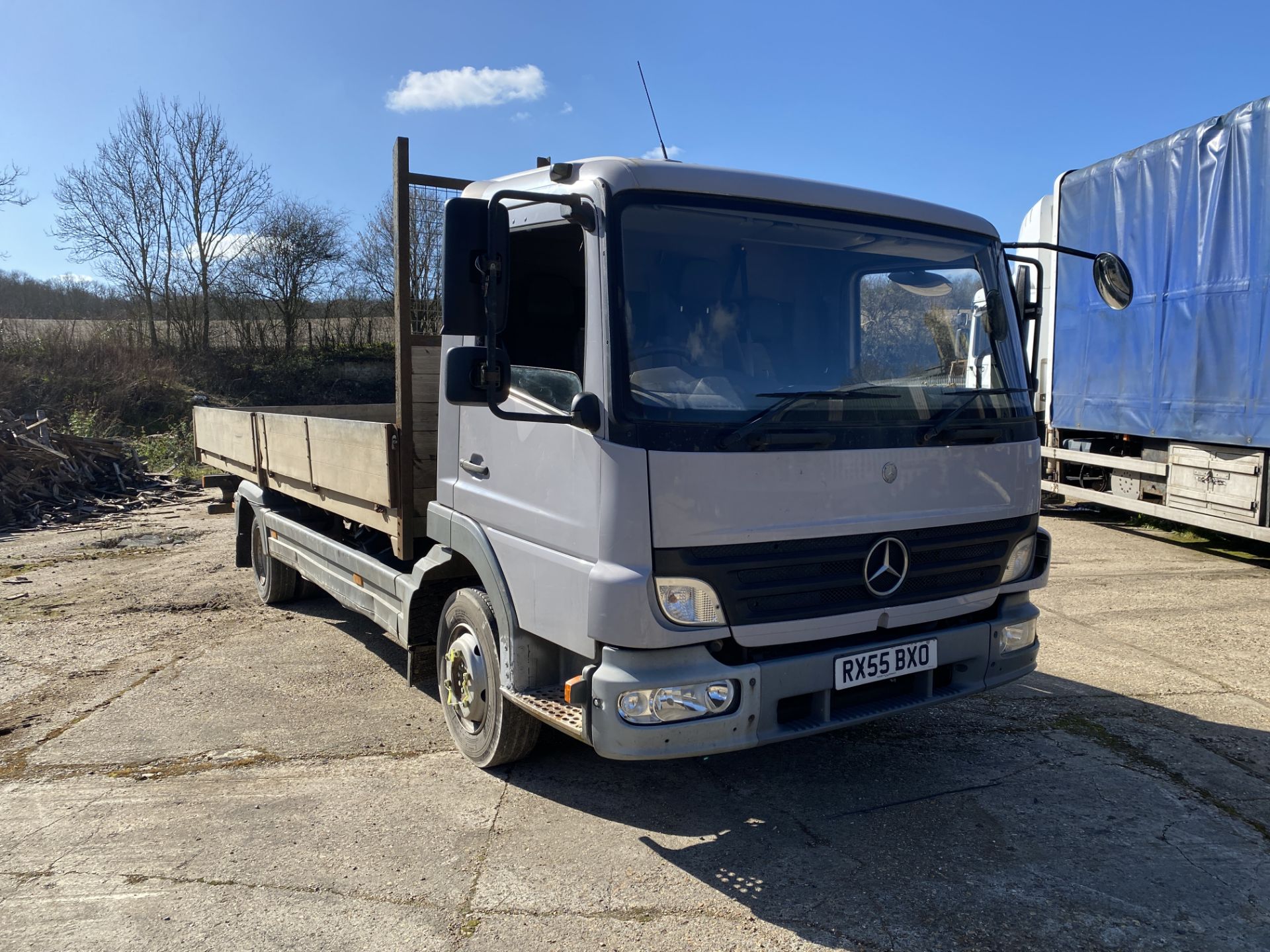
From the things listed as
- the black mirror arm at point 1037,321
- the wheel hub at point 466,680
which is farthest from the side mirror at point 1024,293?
the wheel hub at point 466,680

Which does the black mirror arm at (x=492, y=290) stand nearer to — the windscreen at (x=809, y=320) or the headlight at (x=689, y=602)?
the windscreen at (x=809, y=320)

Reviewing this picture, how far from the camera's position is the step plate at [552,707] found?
313cm

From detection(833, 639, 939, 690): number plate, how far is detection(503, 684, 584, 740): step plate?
0.96 metres

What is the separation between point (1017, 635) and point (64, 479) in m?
14.0

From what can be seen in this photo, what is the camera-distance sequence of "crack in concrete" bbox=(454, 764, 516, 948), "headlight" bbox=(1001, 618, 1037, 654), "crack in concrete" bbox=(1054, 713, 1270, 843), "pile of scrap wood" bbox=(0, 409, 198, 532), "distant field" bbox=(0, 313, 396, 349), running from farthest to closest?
"distant field" bbox=(0, 313, 396, 349) < "pile of scrap wood" bbox=(0, 409, 198, 532) < "headlight" bbox=(1001, 618, 1037, 654) < "crack in concrete" bbox=(1054, 713, 1270, 843) < "crack in concrete" bbox=(454, 764, 516, 948)

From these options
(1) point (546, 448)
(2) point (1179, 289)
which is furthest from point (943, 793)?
(2) point (1179, 289)

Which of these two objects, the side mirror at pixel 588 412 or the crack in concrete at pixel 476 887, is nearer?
the crack in concrete at pixel 476 887

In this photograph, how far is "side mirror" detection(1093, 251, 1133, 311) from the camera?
412 cm

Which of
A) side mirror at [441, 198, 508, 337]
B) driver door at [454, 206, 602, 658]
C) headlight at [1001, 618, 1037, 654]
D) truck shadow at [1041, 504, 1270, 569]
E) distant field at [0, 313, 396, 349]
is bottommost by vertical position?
truck shadow at [1041, 504, 1270, 569]

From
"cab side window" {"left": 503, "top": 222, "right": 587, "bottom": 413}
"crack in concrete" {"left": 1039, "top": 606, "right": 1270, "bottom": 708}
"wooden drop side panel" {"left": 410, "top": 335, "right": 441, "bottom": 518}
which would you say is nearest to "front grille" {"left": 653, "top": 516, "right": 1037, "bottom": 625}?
"cab side window" {"left": 503, "top": 222, "right": 587, "bottom": 413}

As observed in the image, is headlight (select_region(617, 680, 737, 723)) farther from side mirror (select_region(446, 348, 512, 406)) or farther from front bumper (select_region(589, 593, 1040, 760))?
side mirror (select_region(446, 348, 512, 406))

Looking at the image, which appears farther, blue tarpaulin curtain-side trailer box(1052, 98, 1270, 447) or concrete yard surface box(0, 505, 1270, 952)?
blue tarpaulin curtain-side trailer box(1052, 98, 1270, 447)

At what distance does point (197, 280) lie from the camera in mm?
A: 28156

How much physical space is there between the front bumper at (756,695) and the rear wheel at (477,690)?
2.89 ft
